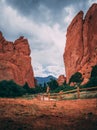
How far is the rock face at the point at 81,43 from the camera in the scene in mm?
84500

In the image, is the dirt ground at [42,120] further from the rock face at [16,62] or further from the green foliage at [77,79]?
the rock face at [16,62]

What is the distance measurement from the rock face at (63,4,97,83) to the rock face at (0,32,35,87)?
15.4 meters

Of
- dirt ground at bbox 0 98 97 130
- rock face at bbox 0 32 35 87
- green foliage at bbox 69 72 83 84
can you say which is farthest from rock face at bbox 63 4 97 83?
dirt ground at bbox 0 98 97 130

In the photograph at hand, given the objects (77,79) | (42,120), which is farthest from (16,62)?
(42,120)

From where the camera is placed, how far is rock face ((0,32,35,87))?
92550 mm

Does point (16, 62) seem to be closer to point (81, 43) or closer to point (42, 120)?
point (81, 43)

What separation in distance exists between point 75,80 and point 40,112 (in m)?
57.7

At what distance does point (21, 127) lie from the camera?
32.6 ft

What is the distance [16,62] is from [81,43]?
2556 centimetres

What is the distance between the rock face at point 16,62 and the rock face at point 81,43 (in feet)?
50.4

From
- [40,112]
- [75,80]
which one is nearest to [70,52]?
[75,80]

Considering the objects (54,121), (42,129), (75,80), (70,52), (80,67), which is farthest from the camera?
(70,52)

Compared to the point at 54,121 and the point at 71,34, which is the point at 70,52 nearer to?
the point at 71,34

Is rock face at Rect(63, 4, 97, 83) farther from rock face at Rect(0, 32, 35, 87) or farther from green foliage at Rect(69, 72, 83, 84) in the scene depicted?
rock face at Rect(0, 32, 35, 87)
